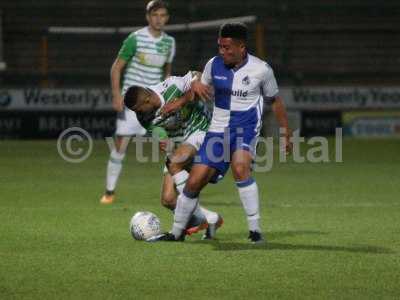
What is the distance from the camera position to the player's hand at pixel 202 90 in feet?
27.6

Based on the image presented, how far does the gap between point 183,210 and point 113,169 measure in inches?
139

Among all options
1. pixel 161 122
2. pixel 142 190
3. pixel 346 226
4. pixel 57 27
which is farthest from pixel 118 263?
pixel 57 27

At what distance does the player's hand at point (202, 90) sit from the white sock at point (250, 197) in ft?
2.35

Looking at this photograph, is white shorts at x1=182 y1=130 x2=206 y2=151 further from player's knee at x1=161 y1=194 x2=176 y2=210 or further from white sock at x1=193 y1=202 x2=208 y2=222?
player's knee at x1=161 y1=194 x2=176 y2=210

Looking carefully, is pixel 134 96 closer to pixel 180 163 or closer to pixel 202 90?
pixel 202 90

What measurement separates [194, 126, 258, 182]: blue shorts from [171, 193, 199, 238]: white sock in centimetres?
32

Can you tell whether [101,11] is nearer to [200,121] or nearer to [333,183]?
[333,183]

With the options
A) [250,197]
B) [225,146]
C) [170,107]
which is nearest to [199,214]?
[250,197]

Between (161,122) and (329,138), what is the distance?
41.0ft

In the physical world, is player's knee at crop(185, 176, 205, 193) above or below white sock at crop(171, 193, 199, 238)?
above

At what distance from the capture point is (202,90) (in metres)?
8.42

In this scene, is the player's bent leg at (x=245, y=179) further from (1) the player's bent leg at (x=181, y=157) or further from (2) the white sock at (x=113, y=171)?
(2) the white sock at (x=113, y=171)

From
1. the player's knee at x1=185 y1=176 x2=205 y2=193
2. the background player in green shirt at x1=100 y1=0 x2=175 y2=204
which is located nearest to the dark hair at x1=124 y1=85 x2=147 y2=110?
the player's knee at x1=185 y1=176 x2=205 y2=193

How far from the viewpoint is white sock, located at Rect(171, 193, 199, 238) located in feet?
28.2
